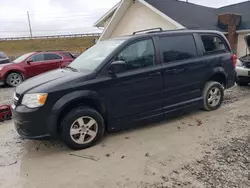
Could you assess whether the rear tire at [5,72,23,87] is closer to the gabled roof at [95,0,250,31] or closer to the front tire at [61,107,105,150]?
the front tire at [61,107,105,150]

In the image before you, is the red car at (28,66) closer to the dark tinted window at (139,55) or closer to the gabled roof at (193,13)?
the gabled roof at (193,13)

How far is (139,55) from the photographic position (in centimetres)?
476

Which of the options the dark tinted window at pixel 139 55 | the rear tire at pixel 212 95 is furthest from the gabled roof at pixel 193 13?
the dark tinted window at pixel 139 55

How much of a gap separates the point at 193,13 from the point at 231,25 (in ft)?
8.51

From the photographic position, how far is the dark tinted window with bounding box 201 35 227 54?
569cm

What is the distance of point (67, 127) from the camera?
4.02 meters

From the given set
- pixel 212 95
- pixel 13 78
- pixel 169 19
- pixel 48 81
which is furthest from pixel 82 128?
pixel 169 19

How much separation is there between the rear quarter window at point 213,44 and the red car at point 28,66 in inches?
295

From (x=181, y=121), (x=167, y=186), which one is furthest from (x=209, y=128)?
(x=167, y=186)

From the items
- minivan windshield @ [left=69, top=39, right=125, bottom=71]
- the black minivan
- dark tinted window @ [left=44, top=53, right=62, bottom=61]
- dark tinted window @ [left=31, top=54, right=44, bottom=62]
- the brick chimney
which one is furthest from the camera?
the brick chimney

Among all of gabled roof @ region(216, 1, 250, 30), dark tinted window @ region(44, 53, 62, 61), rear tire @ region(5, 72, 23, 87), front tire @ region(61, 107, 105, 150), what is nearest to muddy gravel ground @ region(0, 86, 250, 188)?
front tire @ region(61, 107, 105, 150)

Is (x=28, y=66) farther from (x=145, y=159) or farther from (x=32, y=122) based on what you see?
(x=145, y=159)

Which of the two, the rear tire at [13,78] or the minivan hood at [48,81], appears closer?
the minivan hood at [48,81]

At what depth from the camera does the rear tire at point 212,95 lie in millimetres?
5691
